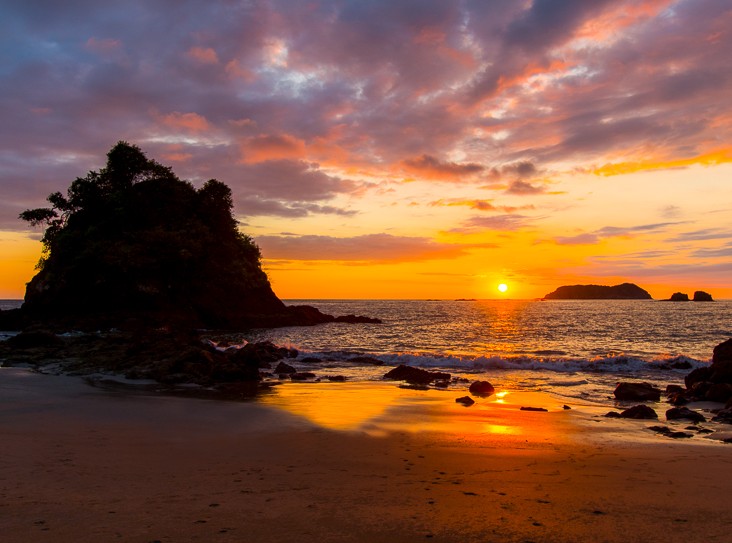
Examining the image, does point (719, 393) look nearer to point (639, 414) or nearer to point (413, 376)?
point (639, 414)

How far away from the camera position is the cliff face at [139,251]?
158 ft

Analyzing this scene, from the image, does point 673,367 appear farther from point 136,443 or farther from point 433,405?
point 136,443

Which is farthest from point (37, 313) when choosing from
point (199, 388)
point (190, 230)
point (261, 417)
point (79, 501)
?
point (79, 501)

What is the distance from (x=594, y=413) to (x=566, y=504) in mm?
8531

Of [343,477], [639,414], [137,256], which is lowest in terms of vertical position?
[639,414]

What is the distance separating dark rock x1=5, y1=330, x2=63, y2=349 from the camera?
24248mm

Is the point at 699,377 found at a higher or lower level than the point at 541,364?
higher

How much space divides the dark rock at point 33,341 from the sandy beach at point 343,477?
15209 millimetres

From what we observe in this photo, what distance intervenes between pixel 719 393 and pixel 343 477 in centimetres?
1423

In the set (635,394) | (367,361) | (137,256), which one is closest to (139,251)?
(137,256)

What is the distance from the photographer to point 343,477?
648 cm

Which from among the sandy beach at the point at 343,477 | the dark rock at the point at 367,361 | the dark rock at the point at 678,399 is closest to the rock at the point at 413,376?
the dark rock at the point at 367,361

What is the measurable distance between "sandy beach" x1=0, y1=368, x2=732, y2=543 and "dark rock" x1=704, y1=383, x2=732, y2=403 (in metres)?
6.21

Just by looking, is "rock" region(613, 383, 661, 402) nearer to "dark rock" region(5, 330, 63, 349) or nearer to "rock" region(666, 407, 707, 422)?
"rock" region(666, 407, 707, 422)
